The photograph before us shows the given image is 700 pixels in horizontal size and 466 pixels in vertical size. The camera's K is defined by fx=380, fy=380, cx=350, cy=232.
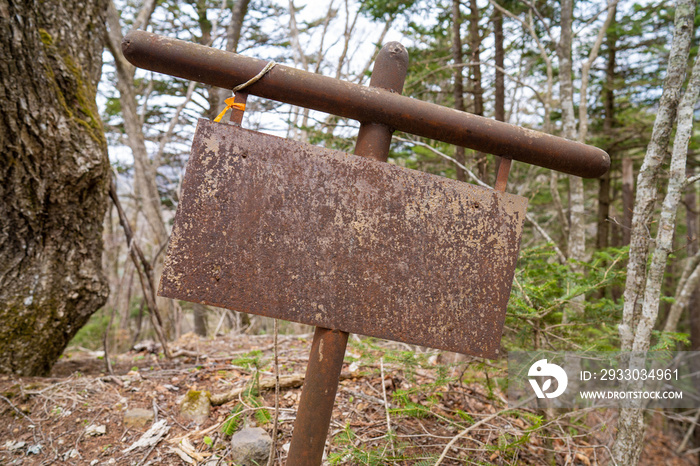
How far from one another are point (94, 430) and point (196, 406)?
601 millimetres

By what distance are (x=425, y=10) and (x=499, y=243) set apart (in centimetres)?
611

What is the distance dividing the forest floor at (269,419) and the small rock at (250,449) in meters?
0.08

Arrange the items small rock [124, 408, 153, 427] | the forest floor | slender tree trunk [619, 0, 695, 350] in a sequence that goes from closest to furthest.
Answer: the forest floor → slender tree trunk [619, 0, 695, 350] → small rock [124, 408, 153, 427]

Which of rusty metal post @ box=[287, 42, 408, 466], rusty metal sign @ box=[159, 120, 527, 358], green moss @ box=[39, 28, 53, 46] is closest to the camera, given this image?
rusty metal sign @ box=[159, 120, 527, 358]

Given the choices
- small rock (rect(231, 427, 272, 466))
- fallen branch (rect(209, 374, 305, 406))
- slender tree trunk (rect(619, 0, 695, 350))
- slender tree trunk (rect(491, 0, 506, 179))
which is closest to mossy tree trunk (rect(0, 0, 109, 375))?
fallen branch (rect(209, 374, 305, 406))

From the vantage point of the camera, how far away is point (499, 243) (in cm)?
136

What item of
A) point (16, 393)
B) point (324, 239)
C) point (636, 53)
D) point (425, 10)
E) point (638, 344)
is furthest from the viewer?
point (636, 53)

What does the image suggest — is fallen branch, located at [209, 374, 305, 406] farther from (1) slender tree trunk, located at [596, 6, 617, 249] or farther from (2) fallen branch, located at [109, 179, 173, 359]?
(1) slender tree trunk, located at [596, 6, 617, 249]

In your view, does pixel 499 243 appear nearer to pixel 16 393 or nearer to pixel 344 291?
pixel 344 291

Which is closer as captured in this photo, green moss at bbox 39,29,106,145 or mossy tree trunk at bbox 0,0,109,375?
mossy tree trunk at bbox 0,0,109,375

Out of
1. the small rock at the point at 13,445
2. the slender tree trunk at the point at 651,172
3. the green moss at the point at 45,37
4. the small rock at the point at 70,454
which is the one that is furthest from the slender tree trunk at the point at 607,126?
the small rock at the point at 13,445

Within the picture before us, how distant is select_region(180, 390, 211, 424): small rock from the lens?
8.29ft

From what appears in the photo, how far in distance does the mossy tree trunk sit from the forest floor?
1.47 ft

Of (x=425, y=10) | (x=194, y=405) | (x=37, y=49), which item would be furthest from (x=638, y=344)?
(x=425, y=10)
